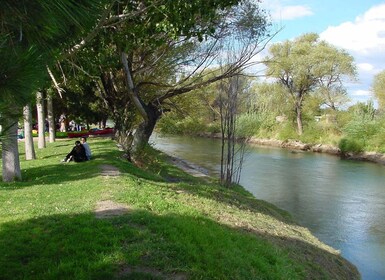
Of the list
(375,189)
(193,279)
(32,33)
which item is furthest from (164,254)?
(375,189)

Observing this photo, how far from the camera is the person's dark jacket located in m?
16.0

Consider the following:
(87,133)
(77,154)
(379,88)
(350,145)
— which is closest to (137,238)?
(77,154)

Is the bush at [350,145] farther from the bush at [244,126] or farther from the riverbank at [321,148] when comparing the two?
the bush at [244,126]

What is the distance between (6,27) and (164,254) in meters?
4.02

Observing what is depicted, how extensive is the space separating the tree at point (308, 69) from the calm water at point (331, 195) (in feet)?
46.6

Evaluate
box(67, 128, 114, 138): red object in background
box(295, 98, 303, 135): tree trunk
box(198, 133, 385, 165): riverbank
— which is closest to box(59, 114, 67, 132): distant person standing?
box(67, 128, 114, 138): red object in background

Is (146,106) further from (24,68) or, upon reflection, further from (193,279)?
(24,68)

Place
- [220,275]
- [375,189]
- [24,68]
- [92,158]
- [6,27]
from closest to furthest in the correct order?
[24,68] < [6,27] < [220,275] < [92,158] < [375,189]

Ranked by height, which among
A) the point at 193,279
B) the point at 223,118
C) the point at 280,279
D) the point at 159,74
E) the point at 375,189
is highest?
the point at 159,74

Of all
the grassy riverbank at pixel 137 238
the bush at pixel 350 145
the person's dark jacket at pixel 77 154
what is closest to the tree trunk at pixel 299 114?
the bush at pixel 350 145

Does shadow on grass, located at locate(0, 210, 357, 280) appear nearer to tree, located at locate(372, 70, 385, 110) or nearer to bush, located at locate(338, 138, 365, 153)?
bush, located at locate(338, 138, 365, 153)

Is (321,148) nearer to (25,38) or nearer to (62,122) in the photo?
(62,122)

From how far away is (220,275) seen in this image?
5836mm

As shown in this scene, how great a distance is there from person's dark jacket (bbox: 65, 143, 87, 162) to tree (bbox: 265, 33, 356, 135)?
106 ft
